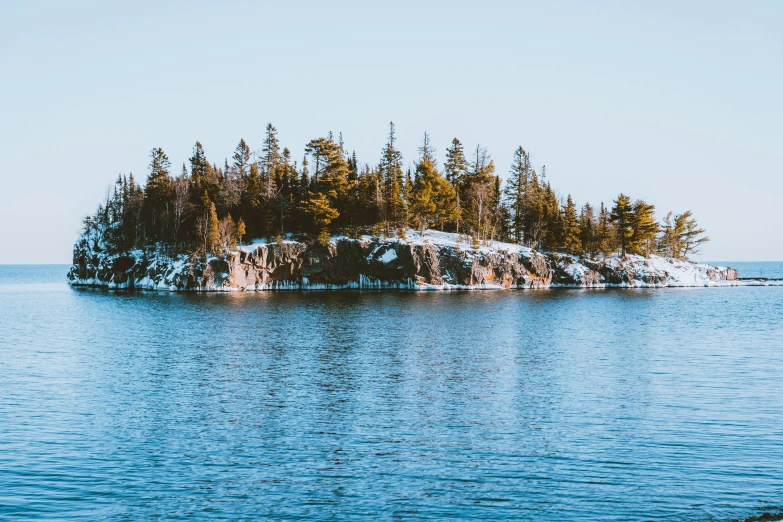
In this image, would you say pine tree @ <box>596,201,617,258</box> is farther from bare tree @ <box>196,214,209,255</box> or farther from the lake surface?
bare tree @ <box>196,214,209,255</box>

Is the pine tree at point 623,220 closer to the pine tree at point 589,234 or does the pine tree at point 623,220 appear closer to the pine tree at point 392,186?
the pine tree at point 589,234

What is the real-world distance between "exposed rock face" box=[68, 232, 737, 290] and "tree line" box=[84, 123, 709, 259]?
3778mm

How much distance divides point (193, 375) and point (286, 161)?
112 m

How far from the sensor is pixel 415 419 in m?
28.8

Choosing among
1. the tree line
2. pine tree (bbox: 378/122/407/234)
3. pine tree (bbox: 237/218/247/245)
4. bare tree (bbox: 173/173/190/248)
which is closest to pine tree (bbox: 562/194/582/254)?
the tree line

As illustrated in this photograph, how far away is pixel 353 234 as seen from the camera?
12988 cm

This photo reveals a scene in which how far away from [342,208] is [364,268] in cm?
1580

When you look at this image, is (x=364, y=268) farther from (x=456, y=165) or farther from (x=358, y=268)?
(x=456, y=165)

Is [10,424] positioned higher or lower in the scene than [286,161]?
lower

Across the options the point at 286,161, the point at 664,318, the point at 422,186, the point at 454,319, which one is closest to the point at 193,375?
the point at 454,319

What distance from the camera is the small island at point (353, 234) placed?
409 feet

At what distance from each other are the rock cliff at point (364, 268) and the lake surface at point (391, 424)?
202 feet

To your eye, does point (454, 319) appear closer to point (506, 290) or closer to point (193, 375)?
point (193, 375)

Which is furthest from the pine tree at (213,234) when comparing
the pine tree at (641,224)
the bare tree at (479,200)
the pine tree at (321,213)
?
the pine tree at (641,224)
